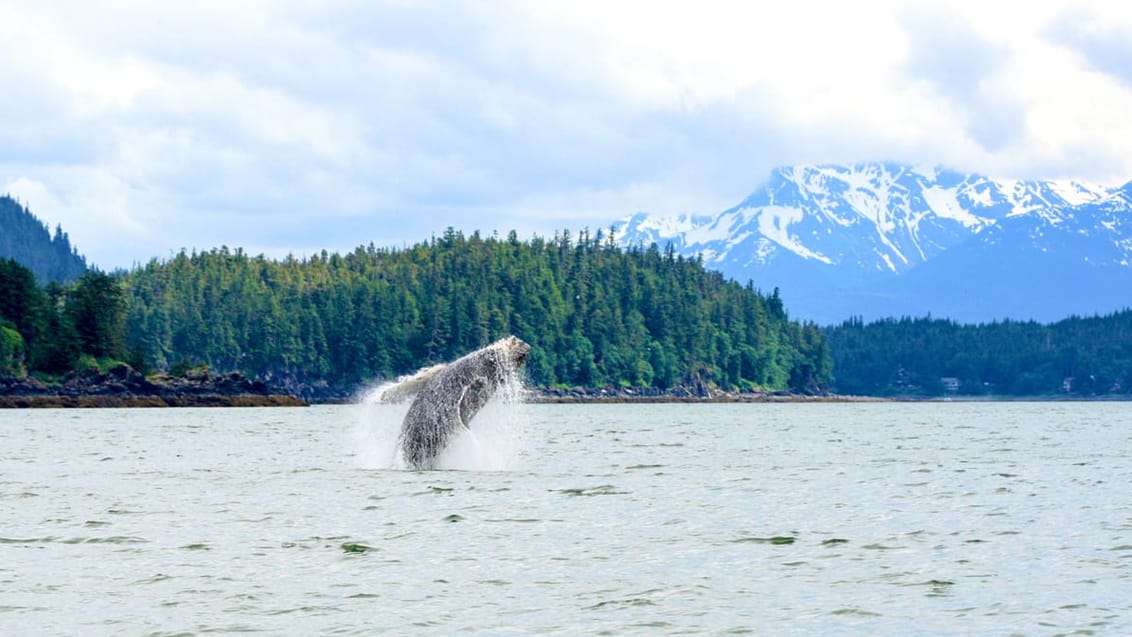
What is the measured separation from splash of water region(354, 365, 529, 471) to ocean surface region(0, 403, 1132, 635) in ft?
0.64

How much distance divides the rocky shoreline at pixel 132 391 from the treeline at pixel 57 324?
134 inches

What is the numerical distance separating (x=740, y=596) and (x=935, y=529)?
937 centimetres

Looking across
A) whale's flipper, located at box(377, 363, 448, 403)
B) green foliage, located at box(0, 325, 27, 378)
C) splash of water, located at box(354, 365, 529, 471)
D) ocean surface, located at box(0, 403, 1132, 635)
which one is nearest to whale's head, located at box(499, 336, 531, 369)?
splash of water, located at box(354, 365, 529, 471)

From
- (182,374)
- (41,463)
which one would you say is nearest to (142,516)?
(41,463)

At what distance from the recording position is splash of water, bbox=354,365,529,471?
39.6m

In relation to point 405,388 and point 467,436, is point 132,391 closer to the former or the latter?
point 467,436

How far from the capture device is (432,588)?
78.1 ft

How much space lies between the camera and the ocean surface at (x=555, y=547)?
70.1ft

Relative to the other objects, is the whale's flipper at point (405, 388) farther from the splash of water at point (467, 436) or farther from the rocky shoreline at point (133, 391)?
the rocky shoreline at point (133, 391)

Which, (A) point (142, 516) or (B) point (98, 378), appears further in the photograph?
(B) point (98, 378)

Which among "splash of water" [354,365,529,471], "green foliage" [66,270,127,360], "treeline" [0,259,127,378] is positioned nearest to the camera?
"splash of water" [354,365,529,471]

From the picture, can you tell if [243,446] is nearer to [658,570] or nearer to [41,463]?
[41,463]

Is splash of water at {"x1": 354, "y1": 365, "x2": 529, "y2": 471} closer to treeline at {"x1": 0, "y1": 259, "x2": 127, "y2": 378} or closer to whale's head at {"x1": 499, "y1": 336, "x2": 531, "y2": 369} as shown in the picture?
whale's head at {"x1": 499, "y1": 336, "x2": 531, "y2": 369}

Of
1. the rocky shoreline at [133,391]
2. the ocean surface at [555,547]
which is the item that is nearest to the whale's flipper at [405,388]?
the ocean surface at [555,547]
